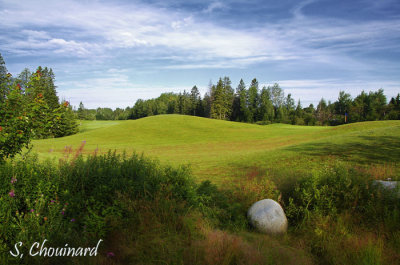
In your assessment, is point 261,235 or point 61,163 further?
point 61,163

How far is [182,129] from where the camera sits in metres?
47.5

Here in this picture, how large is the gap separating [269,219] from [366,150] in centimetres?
1079

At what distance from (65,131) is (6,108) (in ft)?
199

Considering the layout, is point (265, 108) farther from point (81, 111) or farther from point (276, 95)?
point (81, 111)

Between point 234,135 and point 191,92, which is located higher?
point 191,92

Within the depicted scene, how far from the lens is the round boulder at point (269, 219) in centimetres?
614

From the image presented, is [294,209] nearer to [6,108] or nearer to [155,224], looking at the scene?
[155,224]

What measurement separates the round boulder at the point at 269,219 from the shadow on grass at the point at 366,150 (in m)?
7.85

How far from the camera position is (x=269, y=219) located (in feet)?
20.1

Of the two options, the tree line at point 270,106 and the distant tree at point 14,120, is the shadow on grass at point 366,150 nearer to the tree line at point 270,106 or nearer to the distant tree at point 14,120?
the distant tree at point 14,120

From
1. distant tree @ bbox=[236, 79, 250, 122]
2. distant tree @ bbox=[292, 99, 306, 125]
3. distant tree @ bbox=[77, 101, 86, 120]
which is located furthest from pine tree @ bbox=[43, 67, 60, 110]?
distant tree @ bbox=[292, 99, 306, 125]

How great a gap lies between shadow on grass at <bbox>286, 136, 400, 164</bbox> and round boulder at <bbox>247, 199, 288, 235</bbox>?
7.85m

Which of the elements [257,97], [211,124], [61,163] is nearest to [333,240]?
[61,163]

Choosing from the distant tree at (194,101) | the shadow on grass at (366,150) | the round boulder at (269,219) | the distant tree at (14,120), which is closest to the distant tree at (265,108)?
the distant tree at (194,101)
